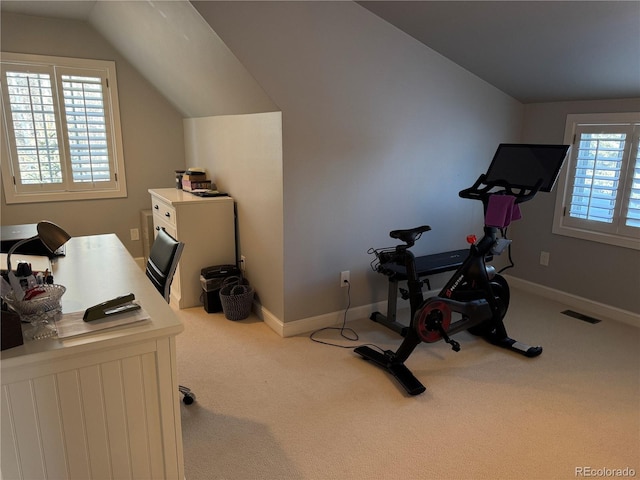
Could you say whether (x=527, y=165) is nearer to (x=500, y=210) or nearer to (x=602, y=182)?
(x=500, y=210)

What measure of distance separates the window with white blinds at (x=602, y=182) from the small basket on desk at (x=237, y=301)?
8.75ft

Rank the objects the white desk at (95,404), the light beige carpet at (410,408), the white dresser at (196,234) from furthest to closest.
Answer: the white dresser at (196,234) < the light beige carpet at (410,408) < the white desk at (95,404)

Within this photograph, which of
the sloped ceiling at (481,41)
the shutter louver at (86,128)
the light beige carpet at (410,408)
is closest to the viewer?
the light beige carpet at (410,408)

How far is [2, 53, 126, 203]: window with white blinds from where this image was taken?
3.91 metres

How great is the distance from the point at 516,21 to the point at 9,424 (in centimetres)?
301

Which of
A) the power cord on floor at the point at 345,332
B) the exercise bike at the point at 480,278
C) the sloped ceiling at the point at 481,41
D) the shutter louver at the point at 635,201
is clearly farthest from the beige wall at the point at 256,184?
the shutter louver at the point at 635,201

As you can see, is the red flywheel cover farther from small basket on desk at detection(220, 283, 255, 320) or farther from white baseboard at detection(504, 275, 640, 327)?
white baseboard at detection(504, 275, 640, 327)

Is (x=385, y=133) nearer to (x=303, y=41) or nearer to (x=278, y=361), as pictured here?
(x=303, y=41)

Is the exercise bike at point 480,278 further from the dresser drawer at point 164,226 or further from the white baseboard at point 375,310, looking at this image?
the dresser drawer at point 164,226

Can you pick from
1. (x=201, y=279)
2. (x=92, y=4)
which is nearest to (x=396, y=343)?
(x=201, y=279)

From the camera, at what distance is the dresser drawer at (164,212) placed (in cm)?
351

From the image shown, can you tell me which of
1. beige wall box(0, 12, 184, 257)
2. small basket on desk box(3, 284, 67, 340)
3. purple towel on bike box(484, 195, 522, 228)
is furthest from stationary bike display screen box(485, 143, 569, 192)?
beige wall box(0, 12, 184, 257)

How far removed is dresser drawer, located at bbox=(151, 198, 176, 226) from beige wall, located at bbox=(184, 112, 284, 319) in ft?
1.65

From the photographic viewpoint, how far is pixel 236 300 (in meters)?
3.34
